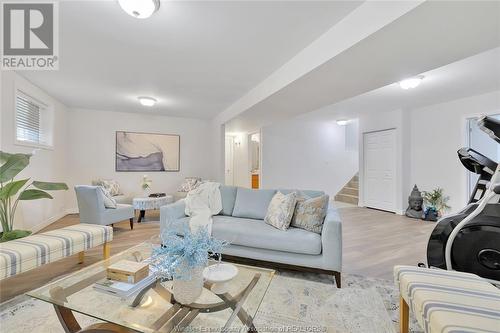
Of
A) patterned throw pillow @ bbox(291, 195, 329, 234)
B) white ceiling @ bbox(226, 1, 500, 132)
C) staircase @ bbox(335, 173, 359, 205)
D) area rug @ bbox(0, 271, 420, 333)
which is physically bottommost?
area rug @ bbox(0, 271, 420, 333)

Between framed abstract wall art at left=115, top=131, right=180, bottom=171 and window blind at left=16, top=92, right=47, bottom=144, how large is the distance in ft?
4.92

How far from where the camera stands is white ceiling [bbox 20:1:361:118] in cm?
194

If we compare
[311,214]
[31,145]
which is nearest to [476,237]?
[311,214]

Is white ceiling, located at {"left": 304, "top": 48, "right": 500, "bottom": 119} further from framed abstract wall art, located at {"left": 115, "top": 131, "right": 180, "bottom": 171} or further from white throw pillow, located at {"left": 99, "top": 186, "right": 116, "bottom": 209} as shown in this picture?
white throw pillow, located at {"left": 99, "top": 186, "right": 116, "bottom": 209}

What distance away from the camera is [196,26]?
2.15 m

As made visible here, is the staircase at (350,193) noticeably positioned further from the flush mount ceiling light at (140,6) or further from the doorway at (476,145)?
the flush mount ceiling light at (140,6)

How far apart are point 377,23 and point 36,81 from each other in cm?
460

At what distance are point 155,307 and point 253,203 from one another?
1846mm

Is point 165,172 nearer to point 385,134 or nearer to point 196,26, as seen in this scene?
point 196,26

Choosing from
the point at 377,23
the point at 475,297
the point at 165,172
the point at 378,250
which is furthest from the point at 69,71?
the point at 378,250

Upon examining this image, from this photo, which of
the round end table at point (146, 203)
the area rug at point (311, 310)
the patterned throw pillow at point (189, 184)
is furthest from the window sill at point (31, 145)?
the patterned throw pillow at point (189, 184)

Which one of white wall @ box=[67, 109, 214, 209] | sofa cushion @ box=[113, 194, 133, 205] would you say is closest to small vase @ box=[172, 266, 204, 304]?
sofa cushion @ box=[113, 194, 133, 205]

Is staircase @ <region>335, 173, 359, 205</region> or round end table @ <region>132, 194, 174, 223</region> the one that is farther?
staircase @ <region>335, 173, 359, 205</region>

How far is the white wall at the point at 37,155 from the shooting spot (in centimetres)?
305
